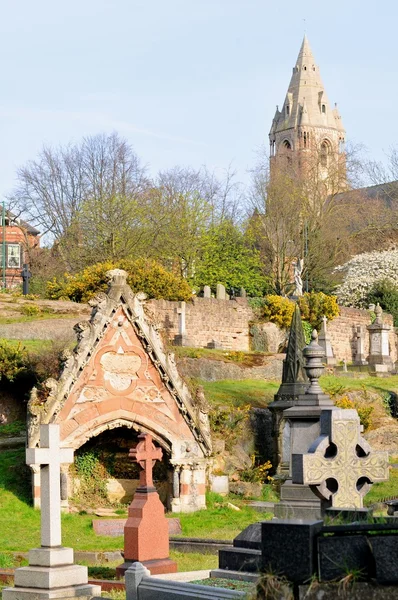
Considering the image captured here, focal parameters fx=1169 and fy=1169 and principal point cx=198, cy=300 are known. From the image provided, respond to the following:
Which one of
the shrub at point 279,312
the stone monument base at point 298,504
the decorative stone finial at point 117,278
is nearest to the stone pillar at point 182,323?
the shrub at point 279,312

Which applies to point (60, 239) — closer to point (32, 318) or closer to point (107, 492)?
point (32, 318)

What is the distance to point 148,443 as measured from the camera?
14.9m

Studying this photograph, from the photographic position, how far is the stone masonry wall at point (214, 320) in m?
40.9

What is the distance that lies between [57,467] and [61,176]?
47.8 meters

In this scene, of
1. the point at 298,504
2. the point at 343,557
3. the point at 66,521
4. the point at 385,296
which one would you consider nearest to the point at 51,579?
the point at 298,504

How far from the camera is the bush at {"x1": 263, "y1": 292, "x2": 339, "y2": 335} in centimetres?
4391

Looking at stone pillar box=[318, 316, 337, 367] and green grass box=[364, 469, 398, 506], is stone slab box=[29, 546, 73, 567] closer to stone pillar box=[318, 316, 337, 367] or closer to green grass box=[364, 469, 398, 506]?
green grass box=[364, 469, 398, 506]

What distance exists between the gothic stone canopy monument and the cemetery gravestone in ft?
28.1

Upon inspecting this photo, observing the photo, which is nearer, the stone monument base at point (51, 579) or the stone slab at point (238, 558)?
the stone slab at point (238, 558)

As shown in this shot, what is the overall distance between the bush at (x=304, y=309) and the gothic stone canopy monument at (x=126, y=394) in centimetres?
2097

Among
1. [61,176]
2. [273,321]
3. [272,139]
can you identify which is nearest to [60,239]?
[61,176]

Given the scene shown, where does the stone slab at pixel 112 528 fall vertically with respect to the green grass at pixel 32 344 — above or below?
below

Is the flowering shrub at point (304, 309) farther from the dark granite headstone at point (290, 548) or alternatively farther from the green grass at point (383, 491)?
the dark granite headstone at point (290, 548)

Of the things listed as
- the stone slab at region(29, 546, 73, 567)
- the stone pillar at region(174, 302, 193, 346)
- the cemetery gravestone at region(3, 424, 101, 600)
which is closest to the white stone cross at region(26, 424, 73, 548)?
the cemetery gravestone at region(3, 424, 101, 600)
